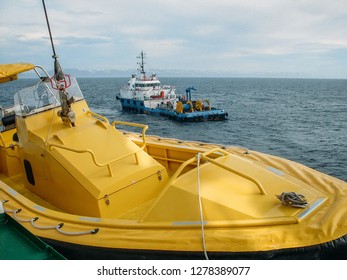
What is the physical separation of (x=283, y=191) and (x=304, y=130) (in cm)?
3033

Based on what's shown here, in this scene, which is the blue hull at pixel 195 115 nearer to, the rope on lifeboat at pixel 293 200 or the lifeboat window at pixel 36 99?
the lifeboat window at pixel 36 99

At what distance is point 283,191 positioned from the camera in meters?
4.59

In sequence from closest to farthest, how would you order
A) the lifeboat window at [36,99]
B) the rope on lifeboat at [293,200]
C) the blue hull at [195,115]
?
the rope on lifeboat at [293,200], the lifeboat window at [36,99], the blue hull at [195,115]

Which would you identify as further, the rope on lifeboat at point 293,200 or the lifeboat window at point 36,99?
the lifeboat window at point 36,99

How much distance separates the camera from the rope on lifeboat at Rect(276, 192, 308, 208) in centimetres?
414

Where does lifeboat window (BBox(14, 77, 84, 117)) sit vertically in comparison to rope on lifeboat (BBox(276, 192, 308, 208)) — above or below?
above

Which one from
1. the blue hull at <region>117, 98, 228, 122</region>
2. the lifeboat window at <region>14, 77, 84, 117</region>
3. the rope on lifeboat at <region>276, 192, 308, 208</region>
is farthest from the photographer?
the blue hull at <region>117, 98, 228, 122</region>

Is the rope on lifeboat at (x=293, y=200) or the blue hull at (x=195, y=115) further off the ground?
the rope on lifeboat at (x=293, y=200)

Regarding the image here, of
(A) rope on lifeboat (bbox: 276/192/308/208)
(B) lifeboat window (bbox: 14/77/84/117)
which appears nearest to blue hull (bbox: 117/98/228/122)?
(B) lifeboat window (bbox: 14/77/84/117)

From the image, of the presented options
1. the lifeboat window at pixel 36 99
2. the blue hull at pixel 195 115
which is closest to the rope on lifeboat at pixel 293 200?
the lifeboat window at pixel 36 99

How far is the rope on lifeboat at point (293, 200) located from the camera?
13.6 feet

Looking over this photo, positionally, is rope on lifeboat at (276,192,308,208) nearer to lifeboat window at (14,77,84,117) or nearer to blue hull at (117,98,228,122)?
lifeboat window at (14,77,84,117)

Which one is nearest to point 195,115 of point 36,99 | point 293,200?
Answer: point 36,99

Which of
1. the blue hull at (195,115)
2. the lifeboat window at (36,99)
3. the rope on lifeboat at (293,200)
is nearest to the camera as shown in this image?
the rope on lifeboat at (293,200)
